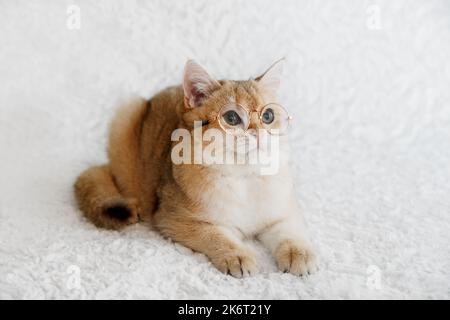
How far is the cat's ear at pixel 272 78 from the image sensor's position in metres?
1.86

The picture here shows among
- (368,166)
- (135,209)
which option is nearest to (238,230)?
(135,209)

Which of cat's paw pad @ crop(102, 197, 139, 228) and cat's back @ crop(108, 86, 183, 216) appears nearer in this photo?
cat's paw pad @ crop(102, 197, 139, 228)

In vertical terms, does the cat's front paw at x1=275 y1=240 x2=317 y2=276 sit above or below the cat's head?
below

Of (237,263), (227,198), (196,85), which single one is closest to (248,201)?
(227,198)

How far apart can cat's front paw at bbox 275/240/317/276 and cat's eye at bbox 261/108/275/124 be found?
0.37 m

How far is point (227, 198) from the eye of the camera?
182 cm

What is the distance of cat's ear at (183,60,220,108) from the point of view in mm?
1813

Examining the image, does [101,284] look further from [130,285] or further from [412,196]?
[412,196]

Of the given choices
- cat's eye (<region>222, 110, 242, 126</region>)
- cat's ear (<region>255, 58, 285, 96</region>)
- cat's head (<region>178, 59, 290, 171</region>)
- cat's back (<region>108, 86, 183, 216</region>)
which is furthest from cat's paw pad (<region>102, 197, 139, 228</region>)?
cat's ear (<region>255, 58, 285, 96</region>)

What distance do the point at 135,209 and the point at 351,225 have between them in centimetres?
74

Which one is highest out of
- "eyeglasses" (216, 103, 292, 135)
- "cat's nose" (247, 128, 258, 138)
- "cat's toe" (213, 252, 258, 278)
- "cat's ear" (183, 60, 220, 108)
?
"cat's ear" (183, 60, 220, 108)

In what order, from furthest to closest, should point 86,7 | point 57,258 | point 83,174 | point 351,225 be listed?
point 86,7 → point 83,174 → point 351,225 → point 57,258

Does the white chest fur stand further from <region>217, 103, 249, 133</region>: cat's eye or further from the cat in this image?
<region>217, 103, 249, 133</region>: cat's eye

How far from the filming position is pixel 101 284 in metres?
1.62
